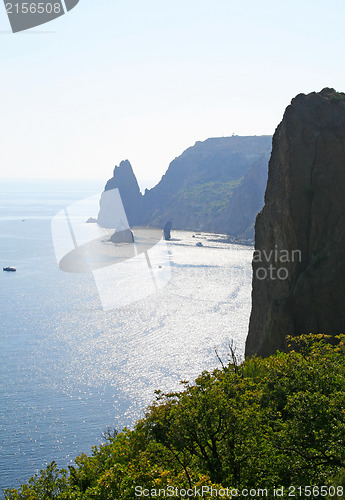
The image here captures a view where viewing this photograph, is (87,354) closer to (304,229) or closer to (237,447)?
(304,229)

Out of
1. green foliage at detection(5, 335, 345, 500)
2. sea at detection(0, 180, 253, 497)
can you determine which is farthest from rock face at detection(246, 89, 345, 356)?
green foliage at detection(5, 335, 345, 500)

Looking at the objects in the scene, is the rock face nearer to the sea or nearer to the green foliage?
the sea

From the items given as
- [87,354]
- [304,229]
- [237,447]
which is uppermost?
[237,447]

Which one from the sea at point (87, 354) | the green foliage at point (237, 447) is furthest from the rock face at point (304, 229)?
the green foliage at point (237, 447)

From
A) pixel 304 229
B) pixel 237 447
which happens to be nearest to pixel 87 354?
pixel 304 229

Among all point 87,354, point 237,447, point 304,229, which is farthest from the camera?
point 87,354

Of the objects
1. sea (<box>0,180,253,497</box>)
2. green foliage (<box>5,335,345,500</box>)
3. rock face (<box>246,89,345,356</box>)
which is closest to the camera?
green foliage (<box>5,335,345,500</box>)
